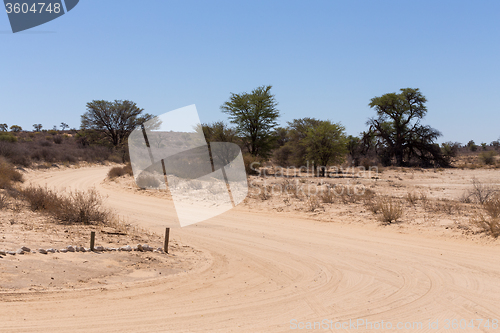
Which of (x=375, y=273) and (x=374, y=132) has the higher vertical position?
(x=374, y=132)

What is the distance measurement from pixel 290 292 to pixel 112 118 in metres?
59.8

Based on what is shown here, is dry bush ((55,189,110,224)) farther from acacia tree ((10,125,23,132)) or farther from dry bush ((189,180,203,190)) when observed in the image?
acacia tree ((10,125,23,132))

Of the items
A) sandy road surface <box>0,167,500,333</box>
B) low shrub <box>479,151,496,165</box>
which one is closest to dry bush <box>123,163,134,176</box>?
sandy road surface <box>0,167,500,333</box>

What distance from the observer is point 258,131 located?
119 ft

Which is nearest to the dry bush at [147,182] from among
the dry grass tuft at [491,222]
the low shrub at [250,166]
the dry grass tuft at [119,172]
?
the dry grass tuft at [119,172]

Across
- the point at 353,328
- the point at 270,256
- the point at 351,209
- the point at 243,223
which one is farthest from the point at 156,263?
the point at 351,209

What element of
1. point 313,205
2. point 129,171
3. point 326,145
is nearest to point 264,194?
point 313,205

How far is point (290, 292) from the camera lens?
6203 millimetres

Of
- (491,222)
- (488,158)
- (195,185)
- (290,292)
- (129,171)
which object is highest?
(488,158)

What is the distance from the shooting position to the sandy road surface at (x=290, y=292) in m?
4.81

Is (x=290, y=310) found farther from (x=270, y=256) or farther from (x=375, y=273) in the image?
(x=270, y=256)

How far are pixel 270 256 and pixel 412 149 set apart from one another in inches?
1691

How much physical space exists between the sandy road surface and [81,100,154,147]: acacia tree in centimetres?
5436

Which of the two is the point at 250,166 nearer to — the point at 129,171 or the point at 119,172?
the point at 129,171
